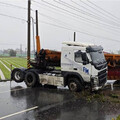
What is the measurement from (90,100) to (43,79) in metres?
3.96

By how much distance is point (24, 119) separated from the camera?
6.59m

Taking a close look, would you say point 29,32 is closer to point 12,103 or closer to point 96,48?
point 96,48

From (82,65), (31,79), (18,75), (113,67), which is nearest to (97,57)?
(82,65)

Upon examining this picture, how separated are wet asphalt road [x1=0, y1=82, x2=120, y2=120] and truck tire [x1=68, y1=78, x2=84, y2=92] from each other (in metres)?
0.87

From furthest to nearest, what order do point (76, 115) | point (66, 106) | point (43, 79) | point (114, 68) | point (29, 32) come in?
1. point (29, 32)
2. point (114, 68)
3. point (43, 79)
4. point (66, 106)
5. point (76, 115)

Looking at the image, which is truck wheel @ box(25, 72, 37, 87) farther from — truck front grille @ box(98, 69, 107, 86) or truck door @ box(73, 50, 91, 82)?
truck front grille @ box(98, 69, 107, 86)

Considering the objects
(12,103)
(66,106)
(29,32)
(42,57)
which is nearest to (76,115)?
(66,106)

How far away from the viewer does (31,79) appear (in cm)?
1312

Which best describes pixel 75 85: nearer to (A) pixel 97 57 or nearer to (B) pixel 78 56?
(B) pixel 78 56

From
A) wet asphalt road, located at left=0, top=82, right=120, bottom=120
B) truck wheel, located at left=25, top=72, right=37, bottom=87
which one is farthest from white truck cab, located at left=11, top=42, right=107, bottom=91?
wet asphalt road, located at left=0, top=82, right=120, bottom=120

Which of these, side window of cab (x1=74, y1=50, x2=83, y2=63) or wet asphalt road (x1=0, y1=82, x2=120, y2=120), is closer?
wet asphalt road (x1=0, y1=82, x2=120, y2=120)

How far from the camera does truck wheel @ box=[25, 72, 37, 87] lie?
12789 millimetres

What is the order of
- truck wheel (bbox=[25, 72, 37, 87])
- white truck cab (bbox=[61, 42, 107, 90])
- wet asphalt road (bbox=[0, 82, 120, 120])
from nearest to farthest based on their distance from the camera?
wet asphalt road (bbox=[0, 82, 120, 120]) → white truck cab (bbox=[61, 42, 107, 90]) → truck wheel (bbox=[25, 72, 37, 87])

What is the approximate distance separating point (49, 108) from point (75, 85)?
354 cm
